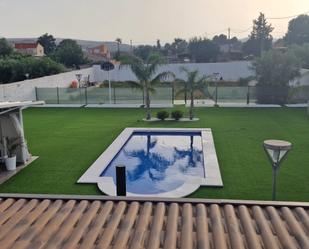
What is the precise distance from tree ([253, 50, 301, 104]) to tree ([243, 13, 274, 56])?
5110 cm

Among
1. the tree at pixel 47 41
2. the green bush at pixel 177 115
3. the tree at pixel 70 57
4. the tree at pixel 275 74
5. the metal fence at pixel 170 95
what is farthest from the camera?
the tree at pixel 47 41

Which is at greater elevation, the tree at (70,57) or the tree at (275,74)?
the tree at (70,57)

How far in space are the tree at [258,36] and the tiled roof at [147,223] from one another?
69951 mm

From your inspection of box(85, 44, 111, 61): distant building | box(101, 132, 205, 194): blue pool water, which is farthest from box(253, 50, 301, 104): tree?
box(85, 44, 111, 61): distant building

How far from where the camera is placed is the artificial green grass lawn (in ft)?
26.3

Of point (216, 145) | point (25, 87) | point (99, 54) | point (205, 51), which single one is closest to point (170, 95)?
point (25, 87)

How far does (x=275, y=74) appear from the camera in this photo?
20938 millimetres

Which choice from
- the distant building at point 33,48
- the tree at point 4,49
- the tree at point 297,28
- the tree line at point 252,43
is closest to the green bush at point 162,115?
the tree at point 4,49

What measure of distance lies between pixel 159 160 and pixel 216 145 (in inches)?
80.6

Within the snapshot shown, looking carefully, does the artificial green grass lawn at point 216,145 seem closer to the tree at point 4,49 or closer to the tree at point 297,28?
the tree at point 4,49

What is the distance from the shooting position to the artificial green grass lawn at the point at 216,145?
802cm

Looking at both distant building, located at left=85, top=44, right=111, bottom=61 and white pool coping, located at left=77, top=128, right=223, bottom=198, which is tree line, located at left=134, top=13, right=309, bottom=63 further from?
white pool coping, located at left=77, top=128, right=223, bottom=198

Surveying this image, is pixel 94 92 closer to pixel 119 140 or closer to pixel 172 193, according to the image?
pixel 119 140

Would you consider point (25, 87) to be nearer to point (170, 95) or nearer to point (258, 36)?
point (170, 95)
